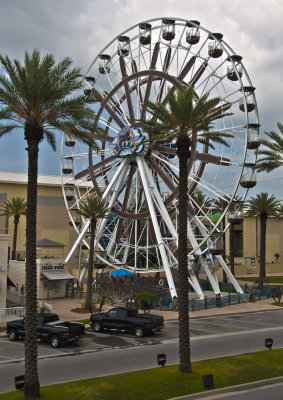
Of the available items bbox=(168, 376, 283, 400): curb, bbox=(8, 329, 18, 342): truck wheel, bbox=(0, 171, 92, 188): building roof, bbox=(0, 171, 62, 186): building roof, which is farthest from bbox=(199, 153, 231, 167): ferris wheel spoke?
bbox=(0, 171, 62, 186): building roof

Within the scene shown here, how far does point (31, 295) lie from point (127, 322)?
11276 mm

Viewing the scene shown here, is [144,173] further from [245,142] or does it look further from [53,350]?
[53,350]

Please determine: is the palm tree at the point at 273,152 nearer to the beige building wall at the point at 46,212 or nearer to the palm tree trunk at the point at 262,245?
the palm tree trunk at the point at 262,245

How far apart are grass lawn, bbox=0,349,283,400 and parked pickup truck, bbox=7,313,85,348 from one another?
20.1 ft

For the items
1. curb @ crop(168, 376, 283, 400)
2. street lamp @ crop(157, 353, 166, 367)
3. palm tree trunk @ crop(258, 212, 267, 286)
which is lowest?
curb @ crop(168, 376, 283, 400)

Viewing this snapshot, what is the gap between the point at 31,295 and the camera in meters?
13.2

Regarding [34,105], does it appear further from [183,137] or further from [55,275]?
[55,275]

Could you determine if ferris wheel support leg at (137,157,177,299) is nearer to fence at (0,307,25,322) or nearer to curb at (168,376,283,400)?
fence at (0,307,25,322)

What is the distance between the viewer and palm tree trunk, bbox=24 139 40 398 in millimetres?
12367

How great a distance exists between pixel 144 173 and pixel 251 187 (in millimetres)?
8839

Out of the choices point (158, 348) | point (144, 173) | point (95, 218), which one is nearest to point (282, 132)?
point (144, 173)

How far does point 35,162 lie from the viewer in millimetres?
14391

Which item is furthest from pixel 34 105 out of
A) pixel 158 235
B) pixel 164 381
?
pixel 158 235

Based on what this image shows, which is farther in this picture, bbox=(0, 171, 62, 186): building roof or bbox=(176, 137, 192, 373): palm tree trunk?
bbox=(0, 171, 62, 186): building roof
